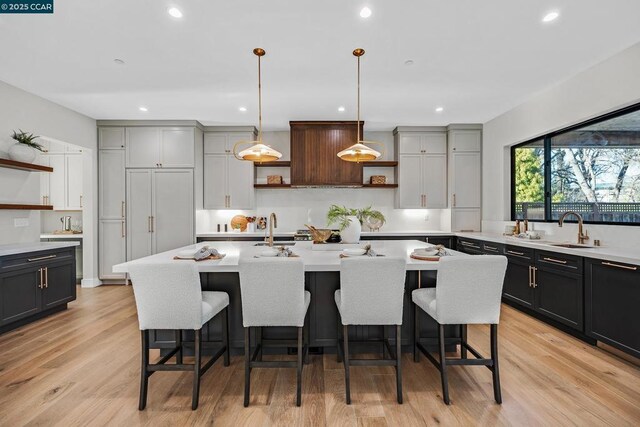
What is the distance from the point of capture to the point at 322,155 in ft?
17.1

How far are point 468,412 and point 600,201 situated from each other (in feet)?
9.82

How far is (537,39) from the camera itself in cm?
272

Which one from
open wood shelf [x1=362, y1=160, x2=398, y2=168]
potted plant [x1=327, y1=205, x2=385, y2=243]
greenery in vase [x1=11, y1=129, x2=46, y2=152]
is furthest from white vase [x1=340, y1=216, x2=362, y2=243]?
greenery in vase [x1=11, y1=129, x2=46, y2=152]

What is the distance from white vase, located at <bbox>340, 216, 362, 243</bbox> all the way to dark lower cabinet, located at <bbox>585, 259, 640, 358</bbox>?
213cm

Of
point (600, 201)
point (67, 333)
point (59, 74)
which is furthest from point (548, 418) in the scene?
point (59, 74)

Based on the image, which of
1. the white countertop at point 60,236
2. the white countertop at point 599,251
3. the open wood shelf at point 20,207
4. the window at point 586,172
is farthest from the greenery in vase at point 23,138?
the window at point 586,172

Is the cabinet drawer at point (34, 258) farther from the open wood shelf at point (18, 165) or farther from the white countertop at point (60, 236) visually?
the white countertop at point (60, 236)

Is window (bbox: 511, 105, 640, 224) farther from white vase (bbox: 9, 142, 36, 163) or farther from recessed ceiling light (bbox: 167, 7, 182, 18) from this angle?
white vase (bbox: 9, 142, 36, 163)

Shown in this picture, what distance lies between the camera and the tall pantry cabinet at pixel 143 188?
5.03 m

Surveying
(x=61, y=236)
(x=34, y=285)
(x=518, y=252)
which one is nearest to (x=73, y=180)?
(x=61, y=236)

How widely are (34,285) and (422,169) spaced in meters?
5.64

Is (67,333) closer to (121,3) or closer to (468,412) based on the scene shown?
(121,3)

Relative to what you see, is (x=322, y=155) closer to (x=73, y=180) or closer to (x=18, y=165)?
(x=18, y=165)

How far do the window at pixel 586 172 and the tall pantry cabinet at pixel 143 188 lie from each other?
5.21 metres
